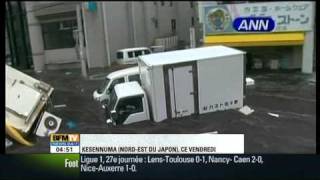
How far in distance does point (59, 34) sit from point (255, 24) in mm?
3809

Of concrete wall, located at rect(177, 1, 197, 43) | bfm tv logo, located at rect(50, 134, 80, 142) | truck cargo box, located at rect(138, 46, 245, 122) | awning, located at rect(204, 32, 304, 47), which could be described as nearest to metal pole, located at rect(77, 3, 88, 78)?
truck cargo box, located at rect(138, 46, 245, 122)

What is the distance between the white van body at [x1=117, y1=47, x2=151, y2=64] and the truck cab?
478 millimetres

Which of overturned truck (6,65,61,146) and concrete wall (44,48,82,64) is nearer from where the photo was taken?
overturned truck (6,65,61,146)

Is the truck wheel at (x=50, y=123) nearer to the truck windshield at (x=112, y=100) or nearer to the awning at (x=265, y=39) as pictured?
the truck windshield at (x=112, y=100)

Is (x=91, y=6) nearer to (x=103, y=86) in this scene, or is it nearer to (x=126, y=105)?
(x=103, y=86)

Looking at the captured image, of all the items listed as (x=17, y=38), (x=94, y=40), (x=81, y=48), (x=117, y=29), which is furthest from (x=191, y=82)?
(x=17, y=38)

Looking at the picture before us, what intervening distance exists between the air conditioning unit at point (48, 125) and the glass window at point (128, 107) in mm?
1084

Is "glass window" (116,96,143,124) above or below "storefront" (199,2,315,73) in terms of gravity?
below

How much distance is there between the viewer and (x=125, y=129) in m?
6.10

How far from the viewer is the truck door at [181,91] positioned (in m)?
6.36

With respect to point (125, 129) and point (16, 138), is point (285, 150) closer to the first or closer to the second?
point (125, 129)

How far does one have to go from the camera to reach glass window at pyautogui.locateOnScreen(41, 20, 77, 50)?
6926 mm

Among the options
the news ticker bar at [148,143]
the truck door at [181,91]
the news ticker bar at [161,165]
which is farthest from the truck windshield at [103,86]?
the news ticker bar at [161,165]

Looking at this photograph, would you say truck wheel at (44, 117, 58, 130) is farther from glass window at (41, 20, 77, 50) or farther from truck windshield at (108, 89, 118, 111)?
glass window at (41, 20, 77, 50)
